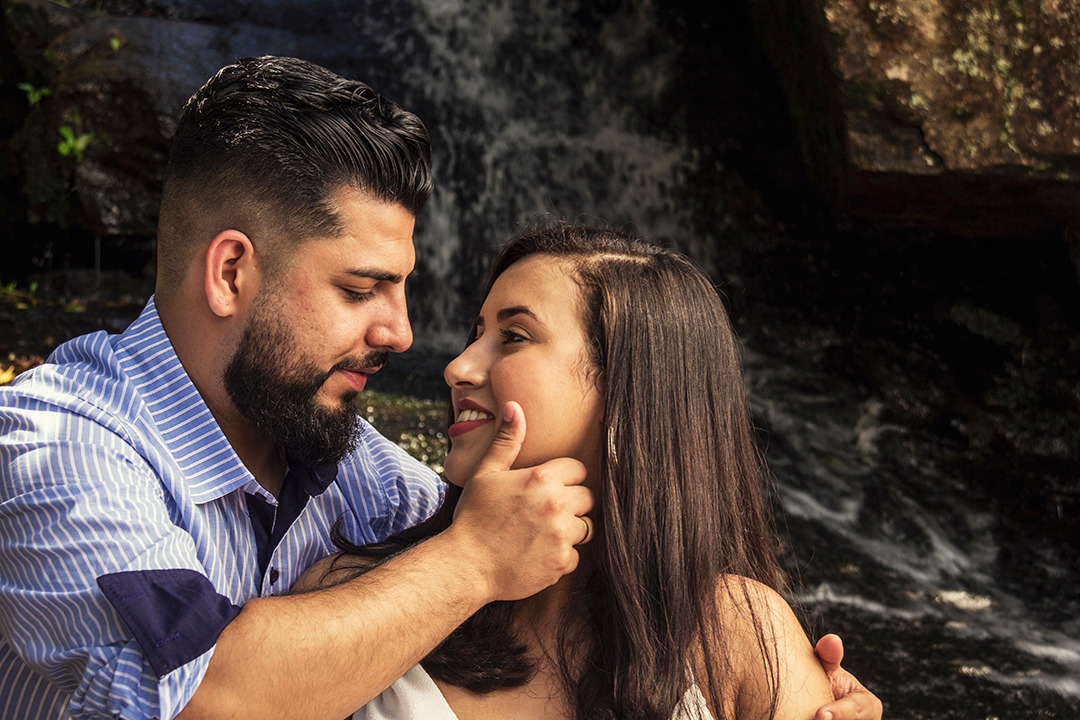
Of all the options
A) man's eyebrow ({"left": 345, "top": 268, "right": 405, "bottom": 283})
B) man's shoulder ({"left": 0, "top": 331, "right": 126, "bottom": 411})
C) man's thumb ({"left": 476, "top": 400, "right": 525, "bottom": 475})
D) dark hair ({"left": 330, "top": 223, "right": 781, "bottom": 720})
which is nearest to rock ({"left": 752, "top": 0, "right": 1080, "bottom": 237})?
dark hair ({"left": 330, "top": 223, "right": 781, "bottom": 720})

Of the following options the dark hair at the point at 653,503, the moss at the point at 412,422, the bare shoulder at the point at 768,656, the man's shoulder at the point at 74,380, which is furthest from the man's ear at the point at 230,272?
the moss at the point at 412,422

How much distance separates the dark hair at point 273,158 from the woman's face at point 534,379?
2.00ft

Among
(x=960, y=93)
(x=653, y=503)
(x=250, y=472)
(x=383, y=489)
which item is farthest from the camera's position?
(x=960, y=93)

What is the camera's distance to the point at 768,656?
7.38 ft

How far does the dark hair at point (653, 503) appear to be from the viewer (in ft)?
7.41

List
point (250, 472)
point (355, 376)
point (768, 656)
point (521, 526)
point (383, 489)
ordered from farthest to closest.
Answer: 1. point (383, 489)
2. point (355, 376)
3. point (250, 472)
4. point (768, 656)
5. point (521, 526)

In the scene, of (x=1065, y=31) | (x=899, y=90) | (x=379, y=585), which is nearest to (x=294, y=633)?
(x=379, y=585)

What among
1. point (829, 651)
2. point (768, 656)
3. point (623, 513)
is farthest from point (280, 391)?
point (829, 651)

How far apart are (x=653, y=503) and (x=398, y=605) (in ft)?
2.31

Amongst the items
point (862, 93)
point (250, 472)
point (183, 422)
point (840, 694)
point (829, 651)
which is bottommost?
point (840, 694)

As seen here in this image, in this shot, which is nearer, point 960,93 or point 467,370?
point 467,370

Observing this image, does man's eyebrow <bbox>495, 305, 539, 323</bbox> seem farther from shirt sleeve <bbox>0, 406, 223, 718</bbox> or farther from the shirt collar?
shirt sleeve <bbox>0, 406, 223, 718</bbox>

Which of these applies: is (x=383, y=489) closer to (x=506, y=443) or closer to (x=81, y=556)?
(x=506, y=443)

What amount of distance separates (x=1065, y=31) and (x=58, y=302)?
7463 mm
